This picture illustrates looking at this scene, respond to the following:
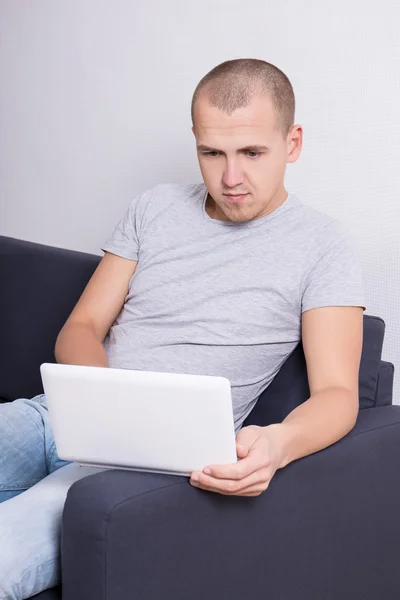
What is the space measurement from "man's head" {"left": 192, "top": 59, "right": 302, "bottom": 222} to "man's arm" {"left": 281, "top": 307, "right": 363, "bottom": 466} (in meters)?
0.26

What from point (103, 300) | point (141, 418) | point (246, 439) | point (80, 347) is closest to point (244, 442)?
point (246, 439)

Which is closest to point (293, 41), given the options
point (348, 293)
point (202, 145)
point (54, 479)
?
point (202, 145)

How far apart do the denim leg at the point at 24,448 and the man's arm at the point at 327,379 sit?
500 mm

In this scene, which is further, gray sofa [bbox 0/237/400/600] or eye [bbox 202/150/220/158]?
eye [bbox 202/150/220/158]

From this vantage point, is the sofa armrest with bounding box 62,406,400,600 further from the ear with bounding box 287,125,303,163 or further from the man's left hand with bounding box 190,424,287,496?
the ear with bounding box 287,125,303,163

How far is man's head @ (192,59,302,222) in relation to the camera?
1.81 metres

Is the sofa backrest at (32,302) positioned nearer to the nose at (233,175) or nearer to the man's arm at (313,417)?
the nose at (233,175)

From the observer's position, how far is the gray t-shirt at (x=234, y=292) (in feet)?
6.05

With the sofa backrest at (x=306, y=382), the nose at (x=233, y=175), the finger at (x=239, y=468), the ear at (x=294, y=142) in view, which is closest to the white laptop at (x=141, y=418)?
the finger at (x=239, y=468)

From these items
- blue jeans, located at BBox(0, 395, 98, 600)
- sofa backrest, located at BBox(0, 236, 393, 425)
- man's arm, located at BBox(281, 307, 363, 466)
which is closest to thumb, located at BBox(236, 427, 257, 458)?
man's arm, located at BBox(281, 307, 363, 466)

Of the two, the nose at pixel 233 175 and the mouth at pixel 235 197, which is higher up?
the nose at pixel 233 175

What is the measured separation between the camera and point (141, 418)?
141 centimetres

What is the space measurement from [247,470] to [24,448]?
58 cm

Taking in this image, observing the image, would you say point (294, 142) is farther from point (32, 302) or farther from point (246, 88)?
point (32, 302)
